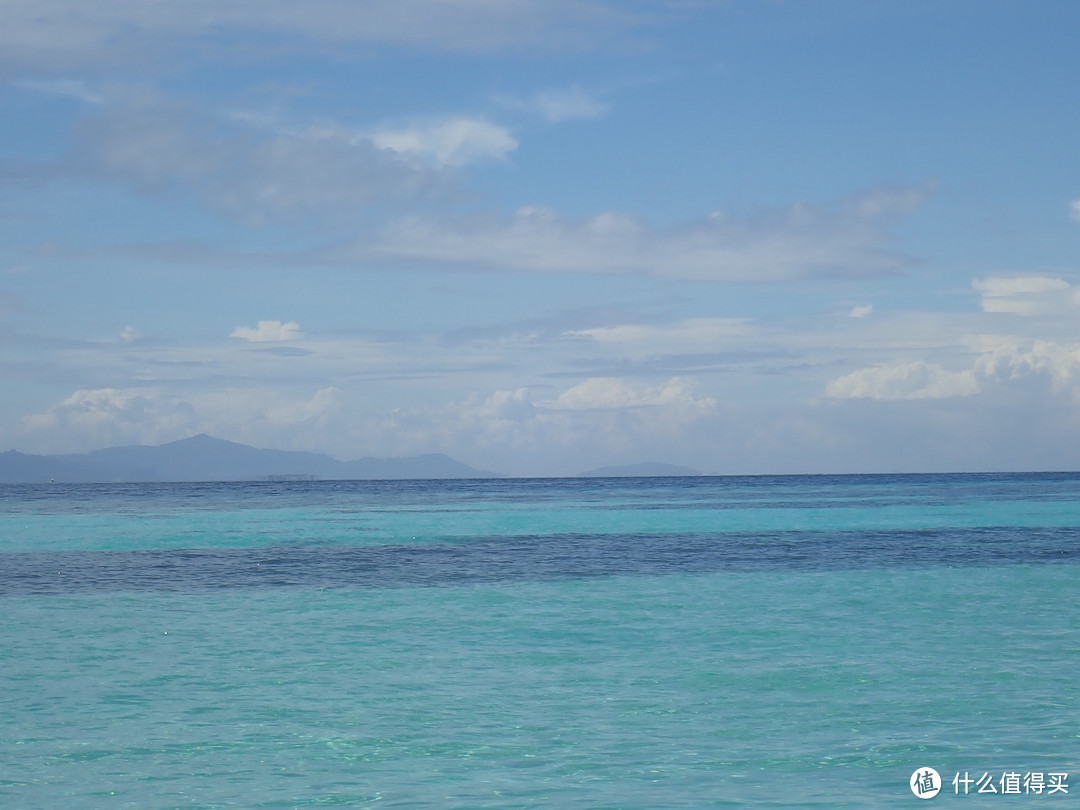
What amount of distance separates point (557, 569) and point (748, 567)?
613cm

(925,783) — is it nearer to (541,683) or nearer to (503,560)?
(541,683)

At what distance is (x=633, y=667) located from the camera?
16438 mm

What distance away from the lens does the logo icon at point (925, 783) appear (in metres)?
10.4

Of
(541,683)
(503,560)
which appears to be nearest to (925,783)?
(541,683)

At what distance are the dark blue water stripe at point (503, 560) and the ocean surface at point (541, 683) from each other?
319 millimetres

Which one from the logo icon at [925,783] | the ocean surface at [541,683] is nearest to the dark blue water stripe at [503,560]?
the ocean surface at [541,683]

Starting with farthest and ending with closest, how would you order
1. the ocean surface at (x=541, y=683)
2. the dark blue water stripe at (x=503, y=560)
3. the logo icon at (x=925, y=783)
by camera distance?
the dark blue water stripe at (x=503, y=560) → the ocean surface at (x=541, y=683) → the logo icon at (x=925, y=783)

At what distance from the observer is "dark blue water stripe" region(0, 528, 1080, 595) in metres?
29.7

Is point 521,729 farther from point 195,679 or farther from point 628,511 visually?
point 628,511

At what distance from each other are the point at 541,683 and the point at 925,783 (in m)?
6.23

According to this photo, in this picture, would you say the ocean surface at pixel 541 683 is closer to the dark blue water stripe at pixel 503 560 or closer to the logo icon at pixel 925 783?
the logo icon at pixel 925 783

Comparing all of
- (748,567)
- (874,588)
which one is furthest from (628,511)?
(874,588)

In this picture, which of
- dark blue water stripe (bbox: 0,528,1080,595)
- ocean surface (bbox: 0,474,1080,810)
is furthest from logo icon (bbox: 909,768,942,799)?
dark blue water stripe (bbox: 0,528,1080,595)

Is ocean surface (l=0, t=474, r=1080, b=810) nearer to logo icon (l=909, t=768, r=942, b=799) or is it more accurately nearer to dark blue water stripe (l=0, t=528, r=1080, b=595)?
logo icon (l=909, t=768, r=942, b=799)
